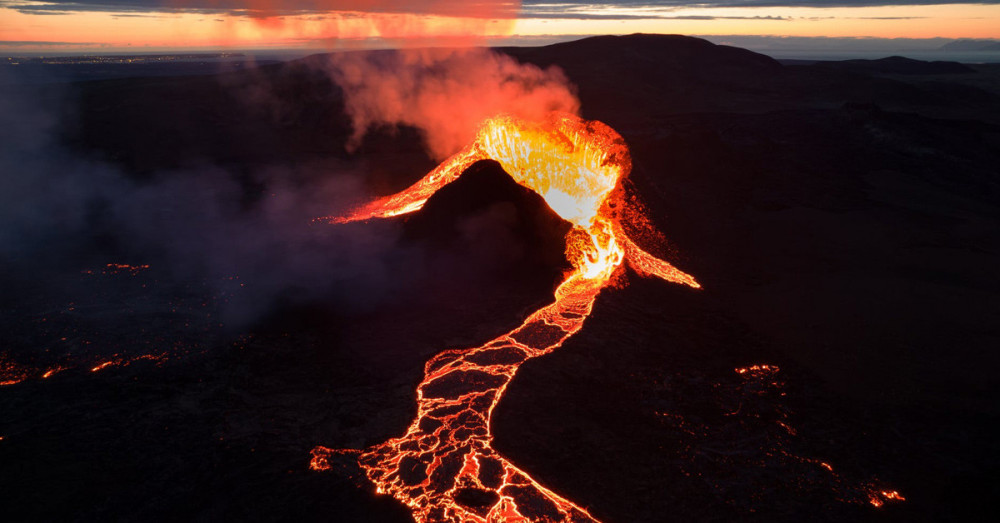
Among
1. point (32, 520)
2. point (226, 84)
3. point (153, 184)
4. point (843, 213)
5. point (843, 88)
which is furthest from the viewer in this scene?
point (843, 88)

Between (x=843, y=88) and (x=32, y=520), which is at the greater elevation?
(x=843, y=88)

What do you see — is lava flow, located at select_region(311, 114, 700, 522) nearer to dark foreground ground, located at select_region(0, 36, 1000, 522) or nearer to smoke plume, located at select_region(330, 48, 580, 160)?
dark foreground ground, located at select_region(0, 36, 1000, 522)

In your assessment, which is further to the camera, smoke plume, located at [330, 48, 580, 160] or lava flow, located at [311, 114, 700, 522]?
smoke plume, located at [330, 48, 580, 160]

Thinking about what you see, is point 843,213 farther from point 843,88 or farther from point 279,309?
point 843,88

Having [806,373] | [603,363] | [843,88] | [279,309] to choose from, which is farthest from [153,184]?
[843,88]

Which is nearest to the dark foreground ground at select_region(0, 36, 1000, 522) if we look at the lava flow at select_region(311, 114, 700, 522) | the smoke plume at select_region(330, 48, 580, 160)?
the lava flow at select_region(311, 114, 700, 522)

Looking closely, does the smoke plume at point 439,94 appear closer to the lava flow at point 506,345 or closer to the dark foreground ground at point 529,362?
the lava flow at point 506,345
